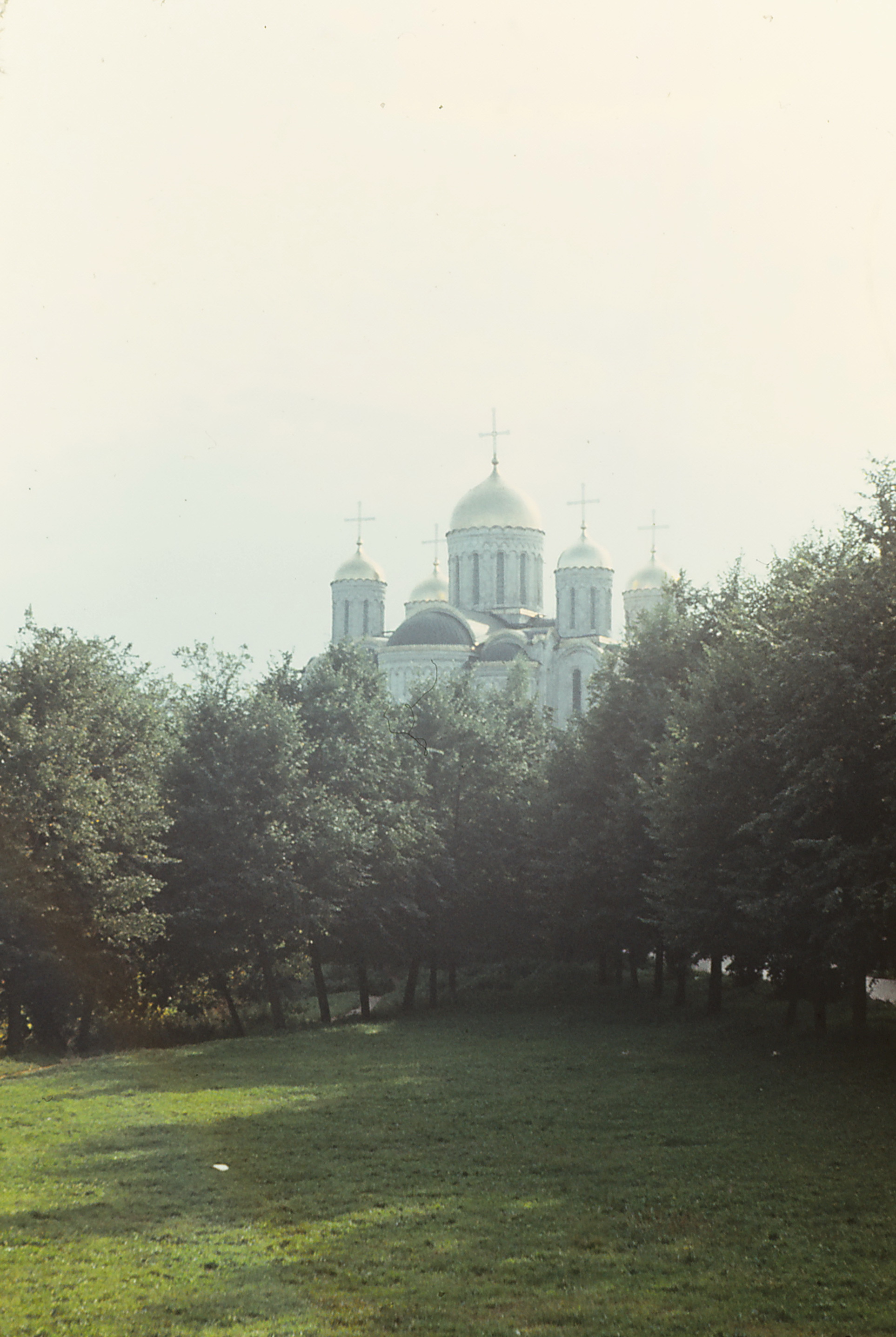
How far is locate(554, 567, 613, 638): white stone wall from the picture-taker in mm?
90000

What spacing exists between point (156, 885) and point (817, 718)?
15.0 m

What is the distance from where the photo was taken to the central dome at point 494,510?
301 ft

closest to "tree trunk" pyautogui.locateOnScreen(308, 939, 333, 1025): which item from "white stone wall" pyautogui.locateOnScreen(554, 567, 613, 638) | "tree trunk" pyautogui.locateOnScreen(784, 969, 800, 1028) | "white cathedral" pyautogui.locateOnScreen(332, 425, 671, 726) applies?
"tree trunk" pyautogui.locateOnScreen(784, 969, 800, 1028)

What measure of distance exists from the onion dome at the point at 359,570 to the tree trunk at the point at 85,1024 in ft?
224

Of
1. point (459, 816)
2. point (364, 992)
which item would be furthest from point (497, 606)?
point (364, 992)

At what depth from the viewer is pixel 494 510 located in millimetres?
91688

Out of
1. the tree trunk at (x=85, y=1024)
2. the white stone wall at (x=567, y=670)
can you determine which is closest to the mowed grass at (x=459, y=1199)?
the tree trunk at (x=85, y=1024)

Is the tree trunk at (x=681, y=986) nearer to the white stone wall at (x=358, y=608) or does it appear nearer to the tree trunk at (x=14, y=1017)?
the tree trunk at (x=14, y=1017)

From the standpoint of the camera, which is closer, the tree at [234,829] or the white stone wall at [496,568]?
the tree at [234,829]

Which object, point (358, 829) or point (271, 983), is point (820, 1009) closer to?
point (358, 829)

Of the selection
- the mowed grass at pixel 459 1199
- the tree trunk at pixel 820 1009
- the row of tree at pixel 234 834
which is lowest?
the mowed grass at pixel 459 1199

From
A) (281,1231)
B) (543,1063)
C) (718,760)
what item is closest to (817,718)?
(718,760)

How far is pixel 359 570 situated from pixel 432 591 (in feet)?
24.1

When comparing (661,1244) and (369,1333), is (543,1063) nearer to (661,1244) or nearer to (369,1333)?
(661,1244)
